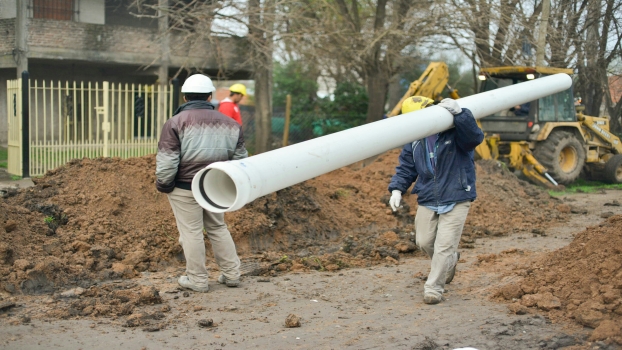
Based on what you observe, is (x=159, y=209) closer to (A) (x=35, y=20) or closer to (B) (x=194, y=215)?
(B) (x=194, y=215)

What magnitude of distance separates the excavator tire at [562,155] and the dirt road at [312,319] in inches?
359

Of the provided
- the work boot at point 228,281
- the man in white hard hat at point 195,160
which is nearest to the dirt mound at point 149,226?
the work boot at point 228,281

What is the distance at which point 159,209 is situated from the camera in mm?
8086

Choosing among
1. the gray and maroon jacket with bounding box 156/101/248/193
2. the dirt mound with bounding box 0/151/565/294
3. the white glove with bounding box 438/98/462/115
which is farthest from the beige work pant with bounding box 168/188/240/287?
the white glove with bounding box 438/98/462/115

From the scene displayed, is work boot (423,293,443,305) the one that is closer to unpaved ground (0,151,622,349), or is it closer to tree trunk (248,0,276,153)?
unpaved ground (0,151,622,349)

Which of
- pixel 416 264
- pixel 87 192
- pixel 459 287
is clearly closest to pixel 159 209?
pixel 87 192

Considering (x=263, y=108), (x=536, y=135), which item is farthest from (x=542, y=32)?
(x=263, y=108)

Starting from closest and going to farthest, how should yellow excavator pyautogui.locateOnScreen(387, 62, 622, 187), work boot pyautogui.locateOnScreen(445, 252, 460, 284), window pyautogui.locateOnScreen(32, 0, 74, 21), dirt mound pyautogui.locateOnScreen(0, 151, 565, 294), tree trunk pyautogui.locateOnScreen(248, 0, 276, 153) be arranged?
work boot pyautogui.locateOnScreen(445, 252, 460, 284)
dirt mound pyautogui.locateOnScreen(0, 151, 565, 294)
yellow excavator pyautogui.locateOnScreen(387, 62, 622, 187)
tree trunk pyautogui.locateOnScreen(248, 0, 276, 153)
window pyautogui.locateOnScreen(32, 0, 74, 21)

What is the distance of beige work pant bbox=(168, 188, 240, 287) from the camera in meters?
5.90

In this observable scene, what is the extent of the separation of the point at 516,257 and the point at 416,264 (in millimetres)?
1197

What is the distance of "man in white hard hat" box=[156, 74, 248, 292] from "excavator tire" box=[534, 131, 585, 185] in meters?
11.1

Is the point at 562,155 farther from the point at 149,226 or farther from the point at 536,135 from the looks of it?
the point at 149,226

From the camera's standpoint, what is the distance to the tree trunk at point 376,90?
1842cm

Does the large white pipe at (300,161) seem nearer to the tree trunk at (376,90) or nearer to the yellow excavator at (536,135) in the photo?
the yellow excavator at (536,135)
